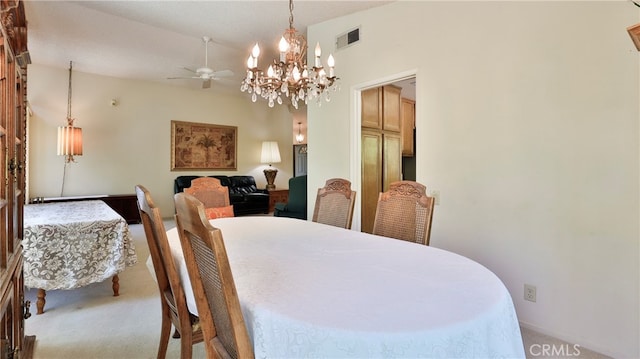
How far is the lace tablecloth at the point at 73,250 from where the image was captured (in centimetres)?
239

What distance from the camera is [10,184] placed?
1419 millimetres

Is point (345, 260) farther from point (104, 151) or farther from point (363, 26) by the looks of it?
point (104, 151)

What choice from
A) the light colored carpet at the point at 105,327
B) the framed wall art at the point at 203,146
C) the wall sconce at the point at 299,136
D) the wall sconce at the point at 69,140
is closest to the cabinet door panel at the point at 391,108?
the light colored carpet at the point at 105,327

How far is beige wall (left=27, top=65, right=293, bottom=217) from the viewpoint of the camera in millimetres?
5582

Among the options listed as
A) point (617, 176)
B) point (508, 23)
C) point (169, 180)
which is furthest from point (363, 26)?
point (169, 180)

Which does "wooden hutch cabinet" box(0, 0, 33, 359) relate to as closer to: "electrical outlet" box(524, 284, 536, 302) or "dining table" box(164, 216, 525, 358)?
"dining table" box(164, 216, 525, 358)

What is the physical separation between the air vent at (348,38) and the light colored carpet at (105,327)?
297cm

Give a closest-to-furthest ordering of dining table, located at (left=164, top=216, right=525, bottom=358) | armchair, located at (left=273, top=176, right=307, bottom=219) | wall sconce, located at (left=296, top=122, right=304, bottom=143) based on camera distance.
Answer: dining table, located at (left=164, top=216, right=525, bottom=358), armchair, located at (left=273, top=176, right=307, bottom=219), wall sconce, located at (left=296, top=122, right=304, bottom=143)

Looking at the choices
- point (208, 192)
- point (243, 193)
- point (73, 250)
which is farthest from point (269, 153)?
point (73, 250)

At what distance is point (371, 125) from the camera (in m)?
3.85

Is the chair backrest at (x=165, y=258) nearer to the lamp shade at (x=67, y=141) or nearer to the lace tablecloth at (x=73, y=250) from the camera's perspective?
the lace tablecloth at (x=73, y=250)

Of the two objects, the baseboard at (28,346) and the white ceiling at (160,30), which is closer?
the baseboard at (28,346)

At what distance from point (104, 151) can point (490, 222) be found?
655cm

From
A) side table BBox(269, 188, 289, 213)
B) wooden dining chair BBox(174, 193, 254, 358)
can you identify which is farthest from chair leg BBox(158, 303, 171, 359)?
side table BBox(269, 188, 289, 213)
